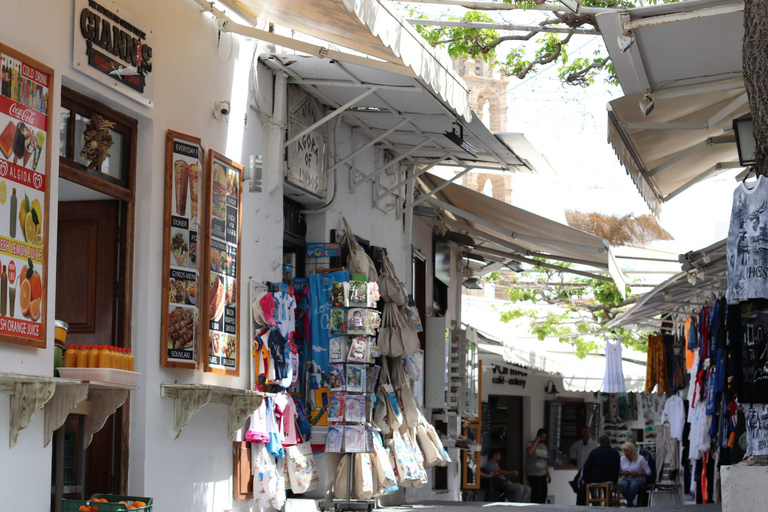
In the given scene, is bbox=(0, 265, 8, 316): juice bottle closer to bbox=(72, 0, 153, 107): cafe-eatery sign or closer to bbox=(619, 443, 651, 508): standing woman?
bbox=(72, 0, 153, 107): cafe-eatery sign

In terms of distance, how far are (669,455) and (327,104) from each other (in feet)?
34.9

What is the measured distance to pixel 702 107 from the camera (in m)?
9.56

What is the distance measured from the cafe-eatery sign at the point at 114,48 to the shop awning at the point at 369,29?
1.26 meters

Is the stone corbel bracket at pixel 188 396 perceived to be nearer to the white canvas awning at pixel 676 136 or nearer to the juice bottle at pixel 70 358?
the juice bottle at pixel 70 358

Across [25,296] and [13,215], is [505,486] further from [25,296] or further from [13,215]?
[13,215]

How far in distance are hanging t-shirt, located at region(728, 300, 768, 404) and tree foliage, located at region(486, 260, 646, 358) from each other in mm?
14291

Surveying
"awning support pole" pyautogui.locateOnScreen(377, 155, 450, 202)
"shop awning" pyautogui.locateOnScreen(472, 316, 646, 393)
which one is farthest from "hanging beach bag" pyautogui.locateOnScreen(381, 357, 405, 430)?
"shop awning" pyautogui.locateOnScreen(472, 316, 646, 393)

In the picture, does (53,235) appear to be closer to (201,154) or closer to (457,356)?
(201,154)

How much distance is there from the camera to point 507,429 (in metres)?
25.5

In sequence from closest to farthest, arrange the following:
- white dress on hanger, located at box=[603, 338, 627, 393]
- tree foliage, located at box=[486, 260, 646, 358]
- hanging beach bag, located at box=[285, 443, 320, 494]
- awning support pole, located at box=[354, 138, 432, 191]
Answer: hanging beach bag, located at box=[285, 443, 320, 494] → awning support pole, located at box=[354, 138, 432, 191] → white dress on hanger, located at box=[603, 338, 627, 393] → tree foliage, located at box=[486, 260, 646, 358]

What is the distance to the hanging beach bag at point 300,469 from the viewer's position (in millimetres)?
8922

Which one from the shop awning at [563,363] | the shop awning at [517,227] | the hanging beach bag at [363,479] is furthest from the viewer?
the shop awning at [563,363]

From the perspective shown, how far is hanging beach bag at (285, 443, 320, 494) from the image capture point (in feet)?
29.3

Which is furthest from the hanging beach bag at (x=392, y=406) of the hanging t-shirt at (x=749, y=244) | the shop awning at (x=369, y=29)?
the hanging t-shirt at (x=749, y=244)
